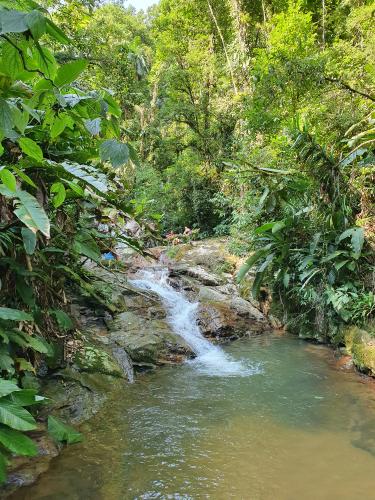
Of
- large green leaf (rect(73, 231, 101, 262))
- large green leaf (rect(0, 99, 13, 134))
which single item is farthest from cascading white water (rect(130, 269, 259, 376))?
large green leaf (rect(0, 99, 13, 134))

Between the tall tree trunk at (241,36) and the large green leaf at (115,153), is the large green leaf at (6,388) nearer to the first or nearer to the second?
the large green leaf at (115,153)

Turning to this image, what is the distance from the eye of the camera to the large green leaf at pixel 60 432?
329 cm

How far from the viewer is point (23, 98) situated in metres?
1.60

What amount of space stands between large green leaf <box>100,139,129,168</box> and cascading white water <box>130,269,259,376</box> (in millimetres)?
4942

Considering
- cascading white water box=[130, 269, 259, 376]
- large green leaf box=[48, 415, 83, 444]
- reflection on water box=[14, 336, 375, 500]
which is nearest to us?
reflection on water box=[14, 336, 375, 500]

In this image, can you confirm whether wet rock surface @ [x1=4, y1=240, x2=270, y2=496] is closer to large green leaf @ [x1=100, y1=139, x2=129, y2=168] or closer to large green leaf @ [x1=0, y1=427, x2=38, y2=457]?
large green leaf @ [x1=0, y1=427, x2=38, y2=457]

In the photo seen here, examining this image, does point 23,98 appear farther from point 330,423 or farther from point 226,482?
Answer: point 330,423

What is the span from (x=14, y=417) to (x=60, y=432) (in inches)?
47.9

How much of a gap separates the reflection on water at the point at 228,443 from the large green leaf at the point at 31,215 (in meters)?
1.92

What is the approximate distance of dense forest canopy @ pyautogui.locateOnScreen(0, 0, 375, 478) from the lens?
1.40 metres

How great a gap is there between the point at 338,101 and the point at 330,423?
230 inches

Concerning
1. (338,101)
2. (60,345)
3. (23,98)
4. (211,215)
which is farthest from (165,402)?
(211,215)

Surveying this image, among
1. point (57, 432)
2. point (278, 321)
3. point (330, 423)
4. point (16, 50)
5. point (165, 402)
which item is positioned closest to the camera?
point (16, 50)

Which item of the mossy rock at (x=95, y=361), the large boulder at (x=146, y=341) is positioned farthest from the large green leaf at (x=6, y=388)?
the large boulder at (x=146, y=341)
